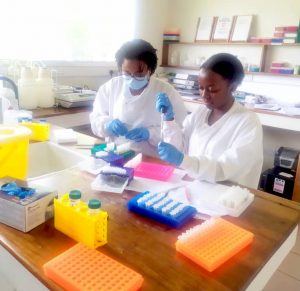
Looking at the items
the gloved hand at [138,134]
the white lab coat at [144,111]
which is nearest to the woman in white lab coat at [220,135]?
the gloved hand at [138,134]

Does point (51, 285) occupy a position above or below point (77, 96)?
below

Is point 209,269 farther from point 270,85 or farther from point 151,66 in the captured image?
point 270,85

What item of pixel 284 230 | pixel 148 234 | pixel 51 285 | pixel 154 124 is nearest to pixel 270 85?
pixel 154 124

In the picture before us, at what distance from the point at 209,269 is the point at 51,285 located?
0.34 m

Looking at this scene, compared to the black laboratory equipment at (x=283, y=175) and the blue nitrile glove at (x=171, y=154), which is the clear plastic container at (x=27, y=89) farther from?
the black laboratory equipment at (x=283, y=175)

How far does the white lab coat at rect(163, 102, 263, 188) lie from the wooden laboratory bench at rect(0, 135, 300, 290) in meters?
0.23

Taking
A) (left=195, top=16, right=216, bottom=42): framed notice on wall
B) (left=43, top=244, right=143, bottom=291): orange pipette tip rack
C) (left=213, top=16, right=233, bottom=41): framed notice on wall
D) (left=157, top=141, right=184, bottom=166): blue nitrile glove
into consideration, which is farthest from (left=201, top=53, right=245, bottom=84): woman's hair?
(left=195, top=16, right=216, bottom=42): framed notice on wall

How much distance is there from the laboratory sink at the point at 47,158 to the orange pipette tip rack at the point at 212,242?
2.79 ft

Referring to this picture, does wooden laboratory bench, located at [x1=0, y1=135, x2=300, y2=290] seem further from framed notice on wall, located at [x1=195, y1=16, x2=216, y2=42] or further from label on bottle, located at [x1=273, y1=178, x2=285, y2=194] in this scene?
framed notice on wall, located at [x1=195, y1=16, x2=216, y2=42]

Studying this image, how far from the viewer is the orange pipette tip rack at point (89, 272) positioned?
0.60m

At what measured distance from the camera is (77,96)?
2.63 m

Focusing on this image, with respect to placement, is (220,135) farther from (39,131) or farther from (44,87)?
(44,87)

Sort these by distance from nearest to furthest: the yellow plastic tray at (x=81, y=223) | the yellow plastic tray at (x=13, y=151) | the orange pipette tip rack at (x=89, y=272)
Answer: the orange pipette tip rack at (x=89, y=272)
the yellow plastic tray at (x=81, y=223)
the yellow plastic tray at (x=13, y=151)

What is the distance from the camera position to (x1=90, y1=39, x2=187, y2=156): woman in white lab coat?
5.32ft
